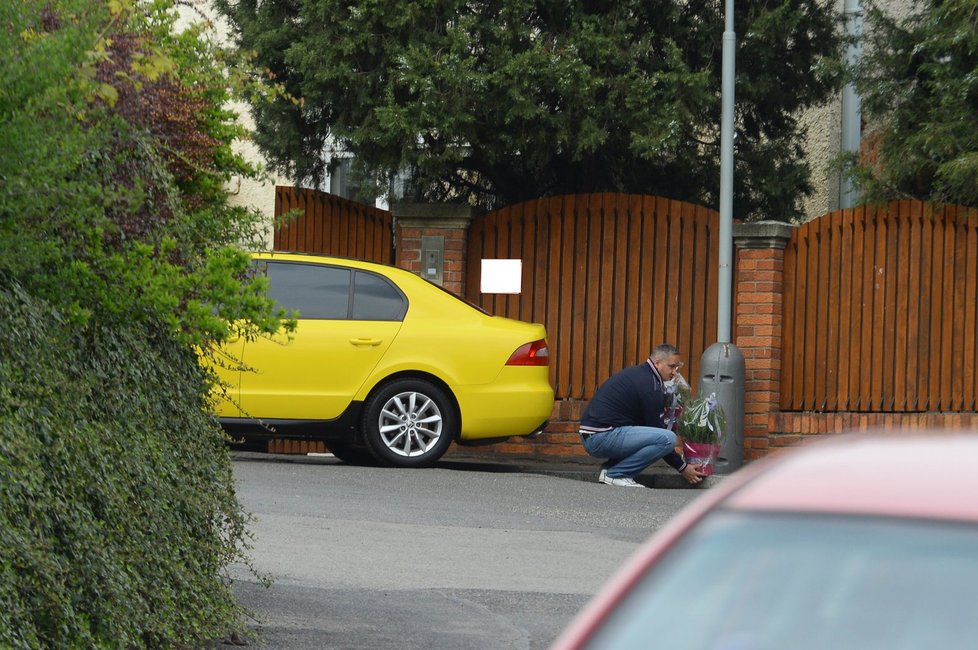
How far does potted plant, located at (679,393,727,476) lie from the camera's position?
41.8 ft

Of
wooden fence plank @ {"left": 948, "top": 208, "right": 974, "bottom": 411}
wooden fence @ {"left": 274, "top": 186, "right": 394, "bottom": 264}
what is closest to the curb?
wooden fence @ {"left": 274, "top": 186, "right": 394, "bottom": 264}

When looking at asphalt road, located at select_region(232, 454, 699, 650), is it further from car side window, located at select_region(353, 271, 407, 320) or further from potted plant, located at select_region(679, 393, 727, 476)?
car side window, located at select_region(353, 271, 407, 320)

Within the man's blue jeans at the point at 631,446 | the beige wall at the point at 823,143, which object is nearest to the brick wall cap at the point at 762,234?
the man's blue jeans at the point at 631,446

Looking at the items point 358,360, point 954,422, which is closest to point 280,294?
point 358,360

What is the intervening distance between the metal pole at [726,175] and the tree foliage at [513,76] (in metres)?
0.26

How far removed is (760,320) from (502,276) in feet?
8.01

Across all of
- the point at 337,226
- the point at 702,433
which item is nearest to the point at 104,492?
the point at 702,433

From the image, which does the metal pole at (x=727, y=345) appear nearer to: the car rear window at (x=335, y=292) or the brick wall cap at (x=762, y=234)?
the brick wall cap at (x=762, y=234)

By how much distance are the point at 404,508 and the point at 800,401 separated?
16.9 ft

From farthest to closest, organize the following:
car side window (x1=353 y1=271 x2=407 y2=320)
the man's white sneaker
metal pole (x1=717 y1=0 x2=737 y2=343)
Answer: metal pole (x1=717 y1=0 x2=737 y2=343)
car side window (x1=353 y1=271 x2=407 y2=320)
the man's white sneaker

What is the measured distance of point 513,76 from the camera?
1350cm

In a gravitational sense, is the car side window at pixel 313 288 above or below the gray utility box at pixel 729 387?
above

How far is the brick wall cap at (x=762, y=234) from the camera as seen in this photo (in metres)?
14.0

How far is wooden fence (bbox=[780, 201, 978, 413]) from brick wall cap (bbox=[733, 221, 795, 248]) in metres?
0.20
